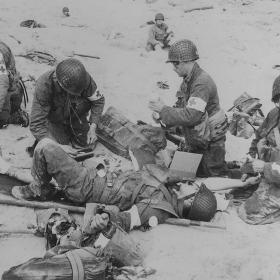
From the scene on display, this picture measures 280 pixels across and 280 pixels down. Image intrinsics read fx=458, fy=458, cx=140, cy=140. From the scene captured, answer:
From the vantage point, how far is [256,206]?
15.7 ft

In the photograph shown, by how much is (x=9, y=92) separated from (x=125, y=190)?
8.80ft

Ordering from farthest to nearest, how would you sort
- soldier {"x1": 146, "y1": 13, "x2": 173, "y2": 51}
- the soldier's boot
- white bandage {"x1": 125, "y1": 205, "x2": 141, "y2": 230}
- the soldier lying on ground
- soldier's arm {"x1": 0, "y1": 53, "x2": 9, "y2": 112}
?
soldier {"x1": 146, "y1": 13, "x2": 173, "y2": 51} → the soldier's boot → soldier's arm {"x1": 0, "y1": 53, "x2": 9, "y2": 112} → the soldier lying on ground → white bandage {"x1": 125, "y1": 205, "x2": 141, "y2": 230}

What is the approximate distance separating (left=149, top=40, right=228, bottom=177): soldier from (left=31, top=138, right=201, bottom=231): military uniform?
88 cm

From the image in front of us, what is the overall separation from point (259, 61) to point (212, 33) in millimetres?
1870

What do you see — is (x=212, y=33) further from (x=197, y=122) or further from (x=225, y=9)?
(x=197, y=122)

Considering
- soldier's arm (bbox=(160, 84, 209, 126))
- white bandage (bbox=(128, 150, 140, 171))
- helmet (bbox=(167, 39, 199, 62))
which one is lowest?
white bandage (bbox=(128, 150, 140, 171))

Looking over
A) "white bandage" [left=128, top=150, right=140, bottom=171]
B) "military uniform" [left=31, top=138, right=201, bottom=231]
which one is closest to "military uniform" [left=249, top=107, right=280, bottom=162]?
"military uniform" [left=31, top=138, right=201, bottom=231]

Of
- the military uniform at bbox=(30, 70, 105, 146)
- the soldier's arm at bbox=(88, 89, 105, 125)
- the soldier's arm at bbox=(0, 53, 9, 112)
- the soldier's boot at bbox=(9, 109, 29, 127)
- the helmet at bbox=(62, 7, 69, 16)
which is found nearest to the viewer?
A: the military uniform at bbox=(30, 70, 105, 146)

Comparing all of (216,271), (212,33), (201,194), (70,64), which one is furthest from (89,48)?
(216,271)

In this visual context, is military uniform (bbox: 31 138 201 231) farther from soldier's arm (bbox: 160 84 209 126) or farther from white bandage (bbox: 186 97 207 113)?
white bandage (bbox: 186 97 207 113)

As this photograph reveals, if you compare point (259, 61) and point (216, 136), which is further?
point (259, 61)

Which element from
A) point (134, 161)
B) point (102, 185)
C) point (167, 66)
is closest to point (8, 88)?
point (134, 161)

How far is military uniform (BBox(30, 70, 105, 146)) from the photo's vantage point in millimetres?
5516

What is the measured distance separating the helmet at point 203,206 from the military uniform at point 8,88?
292cm
